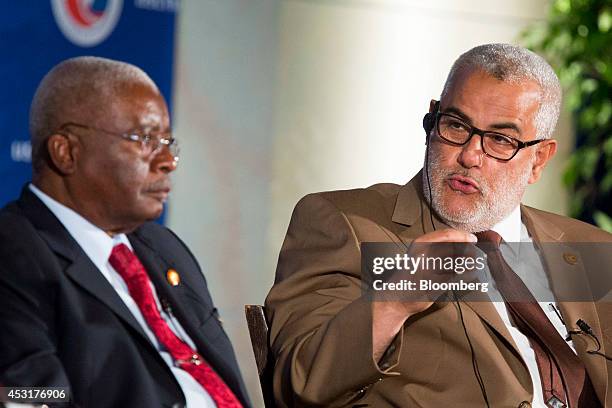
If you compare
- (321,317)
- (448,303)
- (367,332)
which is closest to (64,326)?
(321,317)

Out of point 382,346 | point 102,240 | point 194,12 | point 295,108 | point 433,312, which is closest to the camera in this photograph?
point 382,346

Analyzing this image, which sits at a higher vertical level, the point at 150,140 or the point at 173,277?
the point at 150,140

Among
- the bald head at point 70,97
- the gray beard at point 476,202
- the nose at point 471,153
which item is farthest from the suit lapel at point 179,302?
the nose at point 471,153

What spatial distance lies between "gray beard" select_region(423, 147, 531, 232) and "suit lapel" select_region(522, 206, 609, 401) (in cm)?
18

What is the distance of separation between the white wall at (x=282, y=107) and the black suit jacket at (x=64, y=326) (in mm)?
2304

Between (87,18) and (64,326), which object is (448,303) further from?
(87,18)

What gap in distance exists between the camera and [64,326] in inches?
102

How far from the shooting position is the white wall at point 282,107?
5.12 meters

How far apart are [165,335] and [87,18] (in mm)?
2024

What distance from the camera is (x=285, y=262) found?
253 cm

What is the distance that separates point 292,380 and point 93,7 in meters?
2.68

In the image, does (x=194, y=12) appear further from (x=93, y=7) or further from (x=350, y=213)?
(x=350, y=213)

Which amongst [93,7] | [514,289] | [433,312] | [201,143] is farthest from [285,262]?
[201,143]

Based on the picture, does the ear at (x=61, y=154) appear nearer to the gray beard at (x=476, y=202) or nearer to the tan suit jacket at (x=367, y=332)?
the tan suit jacket at (x=367, y=332)
